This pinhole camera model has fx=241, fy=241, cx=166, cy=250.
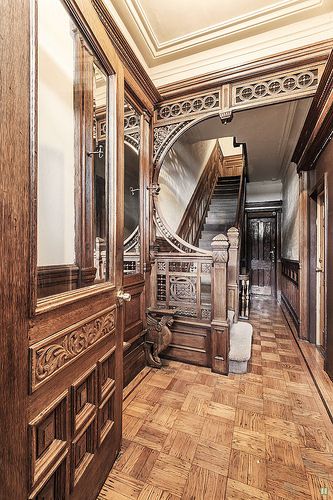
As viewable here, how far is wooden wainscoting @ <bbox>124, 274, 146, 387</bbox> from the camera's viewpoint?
2.04 meters

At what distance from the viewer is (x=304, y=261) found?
300 cm

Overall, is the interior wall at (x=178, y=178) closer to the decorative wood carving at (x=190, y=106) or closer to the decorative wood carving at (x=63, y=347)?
the decorative wood carving at (x=190, y=106)

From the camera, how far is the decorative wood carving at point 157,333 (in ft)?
7.29

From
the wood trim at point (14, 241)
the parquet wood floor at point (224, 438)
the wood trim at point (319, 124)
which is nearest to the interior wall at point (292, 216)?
the wood trim at point (319, 124)

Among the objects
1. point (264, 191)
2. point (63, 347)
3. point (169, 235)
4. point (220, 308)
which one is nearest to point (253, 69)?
point (169, 235)

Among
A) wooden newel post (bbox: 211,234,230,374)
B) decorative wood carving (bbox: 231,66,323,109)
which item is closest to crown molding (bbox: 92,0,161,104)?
decorative wood carving (bbox: 231,66,323,109)

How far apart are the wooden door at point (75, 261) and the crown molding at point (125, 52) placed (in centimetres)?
42

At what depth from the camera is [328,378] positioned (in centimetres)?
204

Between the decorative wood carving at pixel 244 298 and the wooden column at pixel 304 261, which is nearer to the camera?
the wooden column at pixel 304 261

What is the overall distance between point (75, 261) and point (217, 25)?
7.74 feet

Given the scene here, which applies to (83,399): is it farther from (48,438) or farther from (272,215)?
(272,215)

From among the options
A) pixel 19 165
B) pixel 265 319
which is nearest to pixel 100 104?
pixel 19 165

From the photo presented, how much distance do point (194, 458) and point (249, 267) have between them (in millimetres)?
5400

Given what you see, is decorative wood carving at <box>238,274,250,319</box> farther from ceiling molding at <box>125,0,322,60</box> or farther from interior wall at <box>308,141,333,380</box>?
ceiling molding at <box>125,0,322,60</box>
